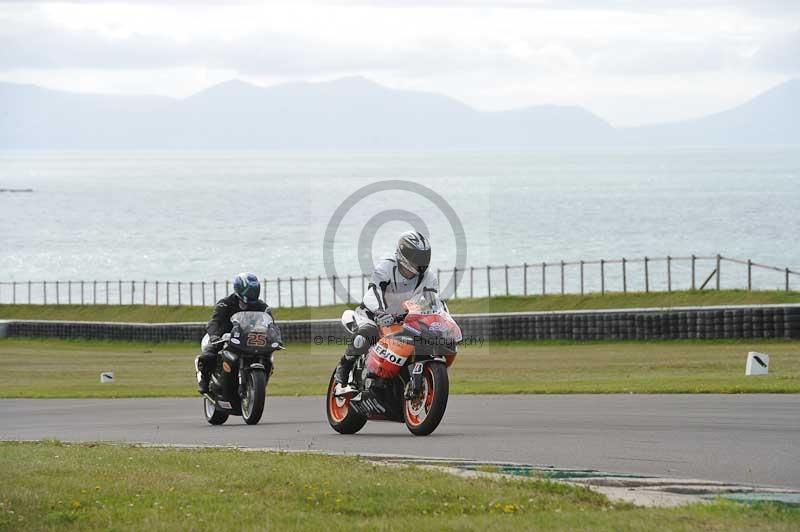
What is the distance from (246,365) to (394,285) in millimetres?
4151

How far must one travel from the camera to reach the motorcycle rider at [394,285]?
48.0 feet

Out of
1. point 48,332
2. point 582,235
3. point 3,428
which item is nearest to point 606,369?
point 3,428

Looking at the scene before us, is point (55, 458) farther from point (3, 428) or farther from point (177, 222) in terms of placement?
point (177, 222)

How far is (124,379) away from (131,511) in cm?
2936

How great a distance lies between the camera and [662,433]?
14305mm

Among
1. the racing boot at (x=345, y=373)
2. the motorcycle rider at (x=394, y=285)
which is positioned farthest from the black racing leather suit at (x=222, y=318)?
the motorcycle rider at (x=394, y=285)

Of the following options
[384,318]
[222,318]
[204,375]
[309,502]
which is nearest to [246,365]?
[222,318]

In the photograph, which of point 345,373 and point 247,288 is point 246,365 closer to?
point 247,288

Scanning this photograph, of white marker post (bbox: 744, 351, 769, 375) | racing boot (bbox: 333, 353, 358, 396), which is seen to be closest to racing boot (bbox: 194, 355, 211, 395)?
racing boot (bbox: 333, 353, 358, 396)

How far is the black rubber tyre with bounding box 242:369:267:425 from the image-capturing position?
17969mm

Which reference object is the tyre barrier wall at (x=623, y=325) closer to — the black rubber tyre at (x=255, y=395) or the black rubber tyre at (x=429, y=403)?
the black rubber tyre at (x=255, y=395)

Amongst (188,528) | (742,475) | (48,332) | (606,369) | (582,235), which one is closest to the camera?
(188,528)

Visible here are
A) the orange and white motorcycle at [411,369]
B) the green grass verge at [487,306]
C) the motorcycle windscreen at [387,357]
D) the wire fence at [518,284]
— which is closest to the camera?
the orange and white motorcycle at [411,369]

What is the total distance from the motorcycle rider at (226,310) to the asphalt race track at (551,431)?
2.61 ft
